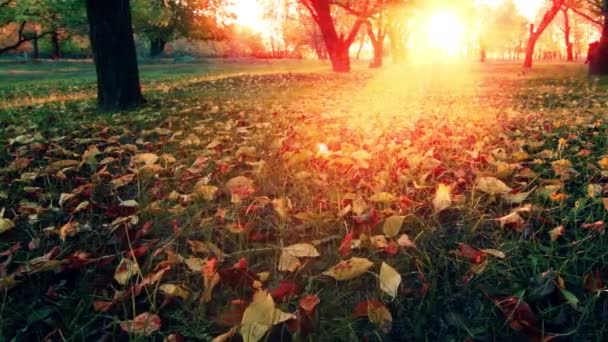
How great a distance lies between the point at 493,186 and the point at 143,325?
5.62ft

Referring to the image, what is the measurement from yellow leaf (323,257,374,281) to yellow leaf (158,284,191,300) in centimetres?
49

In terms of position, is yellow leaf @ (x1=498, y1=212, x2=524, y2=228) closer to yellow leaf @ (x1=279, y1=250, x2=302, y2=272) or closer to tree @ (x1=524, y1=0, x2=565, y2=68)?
yellow leaf @ (x1=279, y1=250, x2=302, y2=272)

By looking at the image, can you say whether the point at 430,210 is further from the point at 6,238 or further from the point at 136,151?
the point at 136,151

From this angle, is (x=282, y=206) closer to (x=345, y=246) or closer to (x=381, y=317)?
(x=345, y=246)

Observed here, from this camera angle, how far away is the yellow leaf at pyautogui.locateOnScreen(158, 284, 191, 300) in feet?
4.15

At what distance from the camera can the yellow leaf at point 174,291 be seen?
4.15 ft

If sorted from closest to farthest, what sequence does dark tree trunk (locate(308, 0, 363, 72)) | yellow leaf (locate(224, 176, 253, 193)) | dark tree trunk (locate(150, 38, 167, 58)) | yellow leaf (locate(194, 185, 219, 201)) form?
yellow leaf (locate(194, 185, 219, 201)) < yellow leaf (locate(224, 176, 253, 193)) < dark tree trunk (locate(308, 0, 363, 72)) < dark tree trunk (locate(150, 38, 167, 58))

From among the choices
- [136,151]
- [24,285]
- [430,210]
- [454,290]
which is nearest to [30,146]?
[136,151]

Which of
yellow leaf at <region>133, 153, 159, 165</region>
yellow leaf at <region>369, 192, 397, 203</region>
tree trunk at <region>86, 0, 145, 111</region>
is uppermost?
tree trunk at <region>86, 0, 145, 111</region>

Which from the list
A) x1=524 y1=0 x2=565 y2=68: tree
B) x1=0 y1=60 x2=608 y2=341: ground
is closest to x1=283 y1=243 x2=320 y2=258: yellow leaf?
x1=0 y1=60 x2=608 y2=341: ground

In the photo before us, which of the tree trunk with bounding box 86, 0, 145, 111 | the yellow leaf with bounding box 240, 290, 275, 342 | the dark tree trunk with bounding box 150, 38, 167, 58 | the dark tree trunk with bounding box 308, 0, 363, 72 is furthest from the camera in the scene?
the dark tree trunk with bounding box 150, 38, 167, 58

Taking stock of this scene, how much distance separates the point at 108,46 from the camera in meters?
5.50

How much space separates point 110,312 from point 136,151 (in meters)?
2.18

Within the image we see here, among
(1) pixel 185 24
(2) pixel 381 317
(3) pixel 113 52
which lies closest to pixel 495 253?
(2) pixel 381 317
